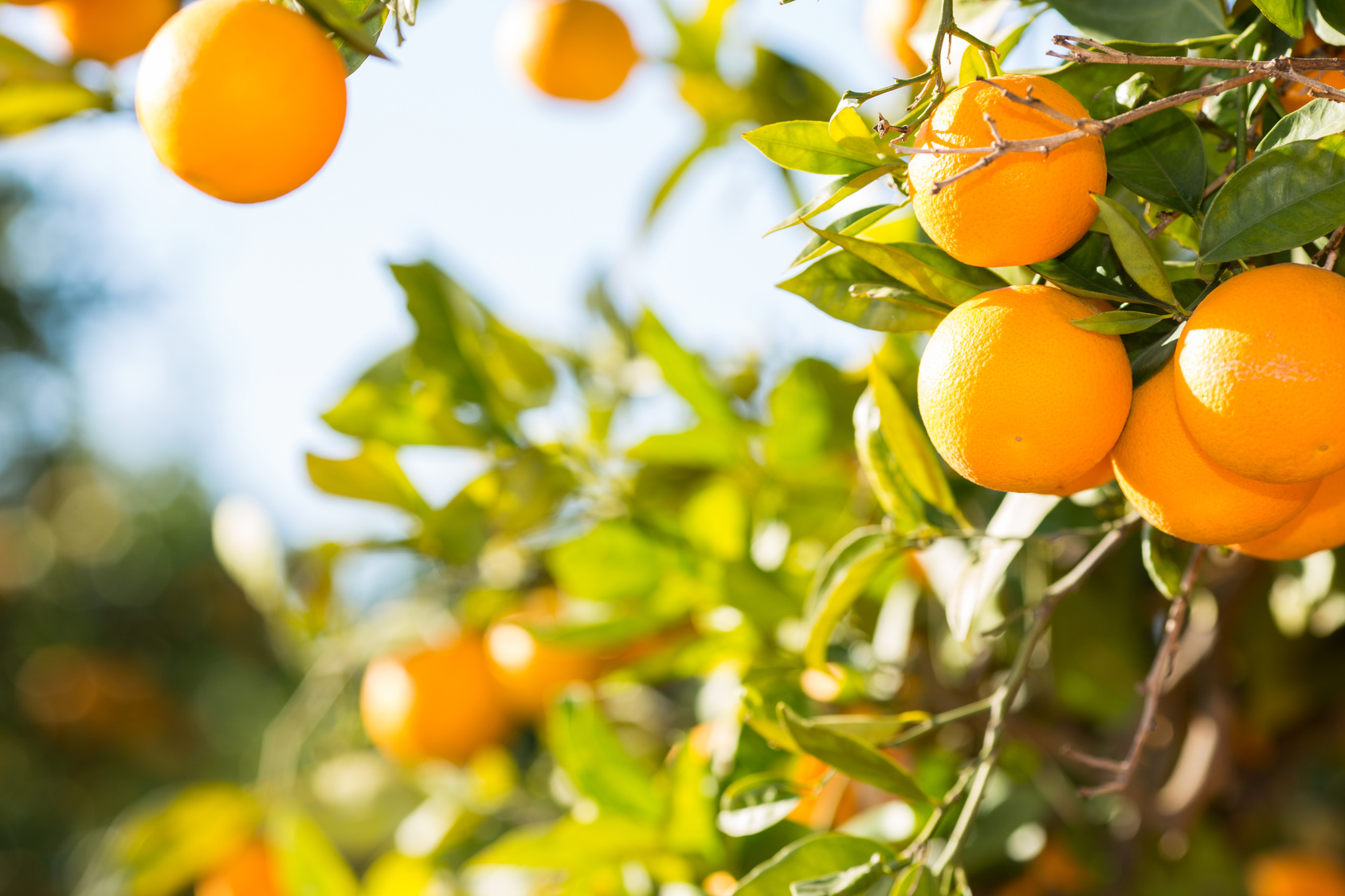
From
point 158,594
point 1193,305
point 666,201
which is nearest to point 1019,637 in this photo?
point 1193,305

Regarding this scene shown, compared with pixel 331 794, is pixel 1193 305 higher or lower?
higher

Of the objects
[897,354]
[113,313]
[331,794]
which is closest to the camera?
[897,354]

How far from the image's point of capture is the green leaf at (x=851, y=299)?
34 cm

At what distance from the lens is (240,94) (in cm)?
30

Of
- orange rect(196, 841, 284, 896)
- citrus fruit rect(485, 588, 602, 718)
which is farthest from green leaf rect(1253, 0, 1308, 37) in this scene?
orange rect(196, 841, 284, 896)

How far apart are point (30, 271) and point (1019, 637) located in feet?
8.55

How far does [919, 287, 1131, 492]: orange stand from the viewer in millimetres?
280

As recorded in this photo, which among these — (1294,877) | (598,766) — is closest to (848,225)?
(598,766)

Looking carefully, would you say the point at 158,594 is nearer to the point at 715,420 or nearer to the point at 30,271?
the point at 30,271

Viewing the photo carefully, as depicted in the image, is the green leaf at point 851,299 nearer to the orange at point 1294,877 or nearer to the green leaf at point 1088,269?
the green leaf at point 1088,269

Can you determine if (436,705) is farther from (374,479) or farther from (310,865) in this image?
(374,479)

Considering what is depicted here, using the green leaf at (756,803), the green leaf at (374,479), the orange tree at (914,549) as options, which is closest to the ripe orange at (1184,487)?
the orange tree at (914,549)

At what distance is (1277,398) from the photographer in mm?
259

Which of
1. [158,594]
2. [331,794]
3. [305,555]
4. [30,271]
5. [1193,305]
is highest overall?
[1193,305]
